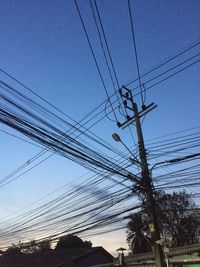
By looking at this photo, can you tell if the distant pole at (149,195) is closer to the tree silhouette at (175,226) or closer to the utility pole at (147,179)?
the utility pole at (147,179)

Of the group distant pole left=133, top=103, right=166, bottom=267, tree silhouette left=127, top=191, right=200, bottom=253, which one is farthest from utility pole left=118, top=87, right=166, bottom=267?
tree silhouette left=127, top=191, right=200, bottom=253

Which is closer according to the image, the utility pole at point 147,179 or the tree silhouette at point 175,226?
the utility pole at point 147,179

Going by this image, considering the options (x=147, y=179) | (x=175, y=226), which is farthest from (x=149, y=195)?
(x=175, y=226)

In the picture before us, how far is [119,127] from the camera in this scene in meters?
15.8

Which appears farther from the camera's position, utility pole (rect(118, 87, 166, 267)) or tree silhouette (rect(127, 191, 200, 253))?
tree silhouette (rect(127, 191, 200, 253))

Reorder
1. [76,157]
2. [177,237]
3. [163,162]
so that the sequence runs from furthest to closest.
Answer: [177,237] → [163,162] → [76,157]

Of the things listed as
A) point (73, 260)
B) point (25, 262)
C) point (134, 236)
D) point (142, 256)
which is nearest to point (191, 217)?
point (134, 236)

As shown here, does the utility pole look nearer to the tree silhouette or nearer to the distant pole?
the distant pole

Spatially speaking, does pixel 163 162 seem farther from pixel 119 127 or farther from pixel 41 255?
pixel 41 255

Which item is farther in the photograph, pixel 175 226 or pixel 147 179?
pixel 175 226

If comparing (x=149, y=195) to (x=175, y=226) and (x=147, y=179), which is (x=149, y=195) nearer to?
(x=147, y=179)

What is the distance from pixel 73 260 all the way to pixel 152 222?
896 inches

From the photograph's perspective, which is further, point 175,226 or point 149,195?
point 175,226

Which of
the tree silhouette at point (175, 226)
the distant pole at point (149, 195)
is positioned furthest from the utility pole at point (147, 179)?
the tree silhouette at point (175, 226)
